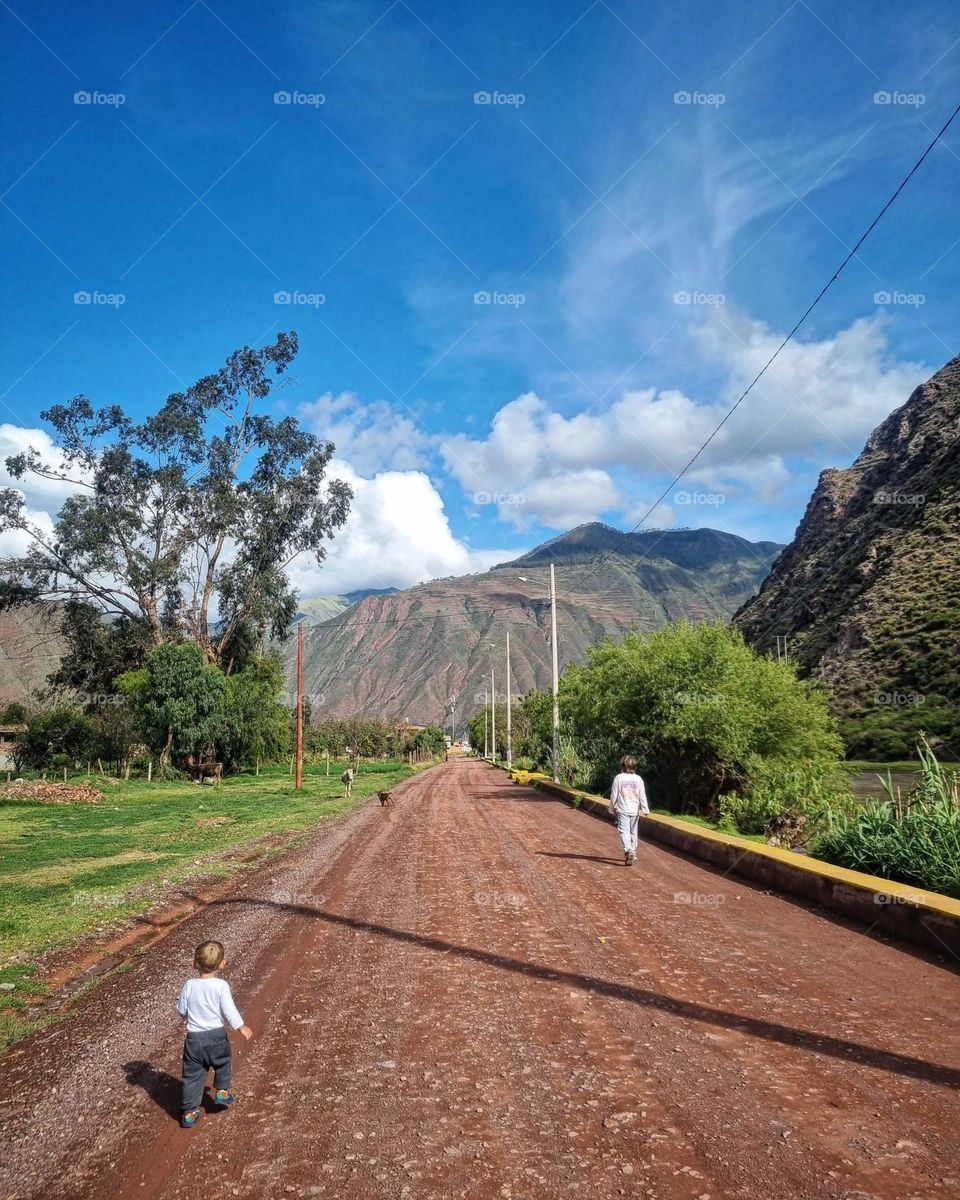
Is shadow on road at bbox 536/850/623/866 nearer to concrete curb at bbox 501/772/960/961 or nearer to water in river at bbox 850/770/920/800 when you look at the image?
concrete curb at bbox 501/772/960/961

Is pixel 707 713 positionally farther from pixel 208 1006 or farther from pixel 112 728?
pixel 112 728

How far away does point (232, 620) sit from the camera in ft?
148

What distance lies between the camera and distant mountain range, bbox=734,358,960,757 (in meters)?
53.1

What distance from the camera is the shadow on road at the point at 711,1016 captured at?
455 centimetres

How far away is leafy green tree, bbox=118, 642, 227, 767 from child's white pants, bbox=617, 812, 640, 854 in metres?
31.9

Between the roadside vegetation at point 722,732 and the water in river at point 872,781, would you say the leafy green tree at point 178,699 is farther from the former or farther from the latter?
the water in river at point 872,781

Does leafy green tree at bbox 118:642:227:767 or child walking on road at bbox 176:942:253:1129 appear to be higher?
leafy green tree at bbox 118:642:227:767

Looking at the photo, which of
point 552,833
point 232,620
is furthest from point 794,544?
point 552,833

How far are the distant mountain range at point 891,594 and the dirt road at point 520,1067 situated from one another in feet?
99.4

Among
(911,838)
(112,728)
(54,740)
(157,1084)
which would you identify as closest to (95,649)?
(112,728)

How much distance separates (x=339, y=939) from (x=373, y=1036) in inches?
107

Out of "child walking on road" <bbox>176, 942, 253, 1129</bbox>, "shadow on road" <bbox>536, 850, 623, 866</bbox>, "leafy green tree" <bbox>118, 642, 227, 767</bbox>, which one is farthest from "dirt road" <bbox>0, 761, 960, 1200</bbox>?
"leafy green tree" <bbox>118, 642, 227, 767</bbox>

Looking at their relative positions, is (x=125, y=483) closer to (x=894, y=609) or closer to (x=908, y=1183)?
(x=908, y=1183)

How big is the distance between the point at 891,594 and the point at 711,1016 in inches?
2584
